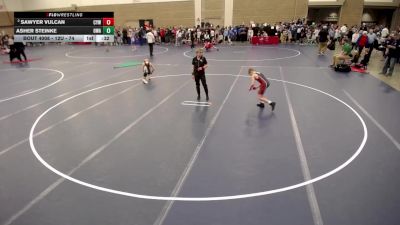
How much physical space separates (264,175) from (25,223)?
4114 mm

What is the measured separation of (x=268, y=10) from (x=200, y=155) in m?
27.0

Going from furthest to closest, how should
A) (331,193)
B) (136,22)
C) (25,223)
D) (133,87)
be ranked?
(136,22) → (133,87) → (331,193) → (25,223)

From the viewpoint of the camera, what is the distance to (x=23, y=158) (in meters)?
6.81

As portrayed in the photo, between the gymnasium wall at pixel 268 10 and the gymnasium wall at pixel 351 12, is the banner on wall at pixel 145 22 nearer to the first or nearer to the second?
the gymnasium wall at pixel 268 10

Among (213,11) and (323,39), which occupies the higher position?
(213,11)

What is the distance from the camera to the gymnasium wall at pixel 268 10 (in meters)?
29.5

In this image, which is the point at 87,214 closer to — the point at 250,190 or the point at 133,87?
the point at 250,190

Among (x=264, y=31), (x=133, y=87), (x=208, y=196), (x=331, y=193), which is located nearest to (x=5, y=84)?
(x=133, y=87)

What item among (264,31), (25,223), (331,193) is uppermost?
(264,31)

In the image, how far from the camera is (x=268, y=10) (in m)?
30.3
